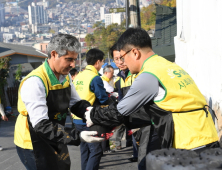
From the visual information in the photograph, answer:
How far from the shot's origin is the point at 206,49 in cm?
442

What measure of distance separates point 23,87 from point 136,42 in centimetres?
110

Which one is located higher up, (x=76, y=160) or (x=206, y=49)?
(x=206, y=49)

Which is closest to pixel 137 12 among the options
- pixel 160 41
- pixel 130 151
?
pixel 160 41

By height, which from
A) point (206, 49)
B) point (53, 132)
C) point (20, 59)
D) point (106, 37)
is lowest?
point (20, 59)

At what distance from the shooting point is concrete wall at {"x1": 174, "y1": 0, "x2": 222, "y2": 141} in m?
3.79

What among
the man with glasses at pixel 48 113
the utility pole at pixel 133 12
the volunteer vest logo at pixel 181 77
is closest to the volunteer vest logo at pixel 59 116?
the man with glasses at pixel 48 113

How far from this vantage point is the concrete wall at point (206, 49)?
3789mm

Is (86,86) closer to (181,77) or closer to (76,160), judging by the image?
(76,160)

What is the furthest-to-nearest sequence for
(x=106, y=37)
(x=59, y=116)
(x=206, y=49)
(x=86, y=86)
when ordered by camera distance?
(x=106, y=37)
(x=86, y=86)
(x=206, y=49)
(x=59, y=116)

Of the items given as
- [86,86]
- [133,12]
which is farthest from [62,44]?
[133,12]

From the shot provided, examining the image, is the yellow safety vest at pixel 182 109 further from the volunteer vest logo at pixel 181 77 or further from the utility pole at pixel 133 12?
the utility pole at pixel 133 12

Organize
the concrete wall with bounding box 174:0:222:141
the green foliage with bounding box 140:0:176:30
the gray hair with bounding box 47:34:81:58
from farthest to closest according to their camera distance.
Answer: the green foliage with bounding box 140:0:176:30, the concrete wall with bounding box 174:0:222:141, the gray hair with bounding box 47:34:81:58

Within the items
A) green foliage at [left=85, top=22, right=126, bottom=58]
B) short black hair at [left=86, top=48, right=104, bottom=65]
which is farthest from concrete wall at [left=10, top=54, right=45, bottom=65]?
short black hair at [left=86, top=48, right=104, bottom=65]

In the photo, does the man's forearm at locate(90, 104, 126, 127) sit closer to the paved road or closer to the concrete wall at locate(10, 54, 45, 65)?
the paved road
